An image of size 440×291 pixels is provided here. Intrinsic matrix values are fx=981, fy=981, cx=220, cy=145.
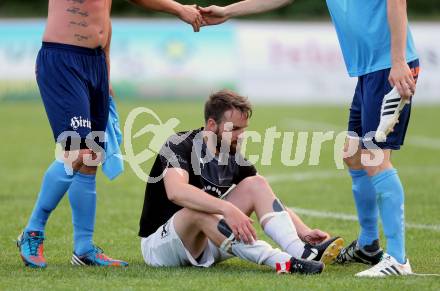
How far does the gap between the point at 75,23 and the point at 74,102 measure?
1.74ft

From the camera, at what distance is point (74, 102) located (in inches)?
242

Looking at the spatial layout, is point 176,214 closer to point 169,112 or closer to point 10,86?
point 169,112

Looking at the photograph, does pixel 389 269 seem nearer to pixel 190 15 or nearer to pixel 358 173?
pixel 358 173

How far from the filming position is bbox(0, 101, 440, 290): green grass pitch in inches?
219

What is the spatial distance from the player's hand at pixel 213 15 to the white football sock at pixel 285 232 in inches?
72.4

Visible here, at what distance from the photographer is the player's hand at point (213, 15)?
7.20m

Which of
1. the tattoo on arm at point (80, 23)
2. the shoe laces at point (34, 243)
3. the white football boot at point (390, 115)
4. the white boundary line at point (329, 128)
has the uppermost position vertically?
the tattoo on arm at point (80, 23)

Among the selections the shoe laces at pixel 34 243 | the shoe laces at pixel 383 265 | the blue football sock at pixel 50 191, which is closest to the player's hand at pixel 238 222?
the shoe laces at pixel 383 265

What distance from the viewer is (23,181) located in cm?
1141

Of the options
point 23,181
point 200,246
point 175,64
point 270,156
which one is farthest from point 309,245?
point 175,64

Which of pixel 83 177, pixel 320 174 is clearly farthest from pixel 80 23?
pixel 320 174

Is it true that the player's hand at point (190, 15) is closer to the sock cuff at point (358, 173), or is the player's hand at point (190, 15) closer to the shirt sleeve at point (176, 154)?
the shirt sleeve at point (176, 154)

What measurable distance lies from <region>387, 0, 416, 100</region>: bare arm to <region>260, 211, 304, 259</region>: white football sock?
1.04 m

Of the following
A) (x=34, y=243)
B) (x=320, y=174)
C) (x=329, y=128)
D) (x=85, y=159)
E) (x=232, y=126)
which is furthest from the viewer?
(x=329, y=128)
